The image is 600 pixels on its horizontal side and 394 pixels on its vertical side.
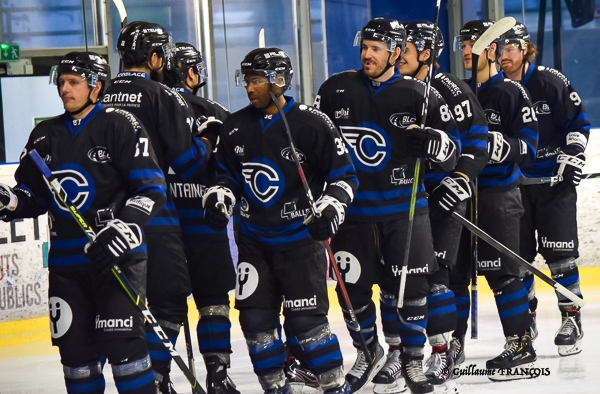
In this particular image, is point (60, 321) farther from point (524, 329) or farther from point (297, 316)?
point (524, 329)

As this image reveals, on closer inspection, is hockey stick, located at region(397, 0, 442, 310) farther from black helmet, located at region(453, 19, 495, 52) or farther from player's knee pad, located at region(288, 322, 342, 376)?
black helmet, located at region(453, 19, 495, 52)

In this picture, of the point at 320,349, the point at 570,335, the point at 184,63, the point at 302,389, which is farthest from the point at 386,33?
the point at 570,335

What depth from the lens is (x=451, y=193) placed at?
14.3 feet

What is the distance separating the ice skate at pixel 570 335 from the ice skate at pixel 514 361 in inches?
14.2

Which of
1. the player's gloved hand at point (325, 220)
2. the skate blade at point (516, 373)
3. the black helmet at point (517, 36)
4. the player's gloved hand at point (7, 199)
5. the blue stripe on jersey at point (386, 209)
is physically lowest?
the skate blade at point (516, 373)

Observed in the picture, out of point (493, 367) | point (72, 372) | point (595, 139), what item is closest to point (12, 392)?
point (72, 372)

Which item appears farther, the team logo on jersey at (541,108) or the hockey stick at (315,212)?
the team logo on jersey at (541,108)

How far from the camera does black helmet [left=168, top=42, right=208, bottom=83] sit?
452 cm

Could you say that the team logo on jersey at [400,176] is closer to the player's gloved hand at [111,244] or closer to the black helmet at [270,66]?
the black helmet at [270,66]

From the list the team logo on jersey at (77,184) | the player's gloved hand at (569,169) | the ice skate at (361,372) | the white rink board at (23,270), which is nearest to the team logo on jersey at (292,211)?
the team logo on jersey at (77,184)

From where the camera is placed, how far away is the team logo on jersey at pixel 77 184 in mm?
3451

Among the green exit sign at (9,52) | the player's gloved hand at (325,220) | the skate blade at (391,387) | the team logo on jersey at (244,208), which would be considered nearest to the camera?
the player's gloved hand at (325,220)

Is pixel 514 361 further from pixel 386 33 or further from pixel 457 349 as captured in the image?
pixel 386 33

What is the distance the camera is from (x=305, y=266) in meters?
3.85
